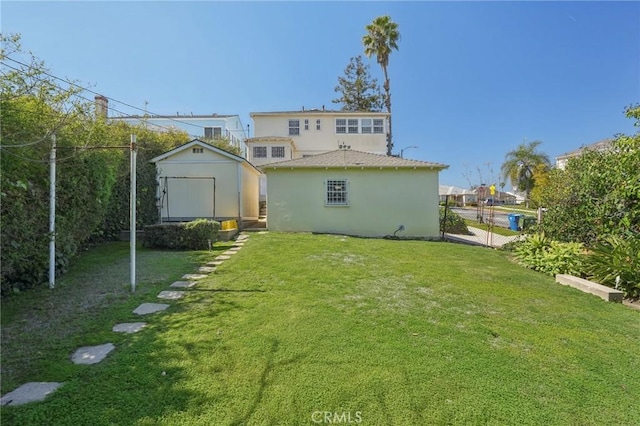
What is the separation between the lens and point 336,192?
13.0m

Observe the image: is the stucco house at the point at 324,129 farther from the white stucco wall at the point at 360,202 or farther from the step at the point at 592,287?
the step at the point at 592,287

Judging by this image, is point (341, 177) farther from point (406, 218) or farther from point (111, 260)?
point (111, 260)

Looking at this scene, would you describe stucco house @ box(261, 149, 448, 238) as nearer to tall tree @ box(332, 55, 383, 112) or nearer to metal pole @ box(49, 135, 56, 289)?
metal pole @ box(49, 135, 56, 289)

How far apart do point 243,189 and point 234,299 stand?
10128 mm

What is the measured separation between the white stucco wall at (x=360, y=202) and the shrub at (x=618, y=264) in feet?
20.8

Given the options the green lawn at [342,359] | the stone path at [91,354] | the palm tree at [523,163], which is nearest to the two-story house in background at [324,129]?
the green lawn at [342,359]

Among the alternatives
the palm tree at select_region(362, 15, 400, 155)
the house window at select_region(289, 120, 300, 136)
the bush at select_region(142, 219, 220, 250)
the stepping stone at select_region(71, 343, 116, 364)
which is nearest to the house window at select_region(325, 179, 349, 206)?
the bush at select_region(142, 219, 220, 250)

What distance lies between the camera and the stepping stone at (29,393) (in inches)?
87.1

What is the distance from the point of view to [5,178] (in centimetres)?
376

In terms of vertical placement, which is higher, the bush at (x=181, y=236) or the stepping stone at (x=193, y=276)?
A: the bush at (x=181, y=236)

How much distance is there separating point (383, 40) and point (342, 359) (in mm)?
29948

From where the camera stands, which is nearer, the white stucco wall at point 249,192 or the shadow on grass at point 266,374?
the shadow on grass at point 266,374

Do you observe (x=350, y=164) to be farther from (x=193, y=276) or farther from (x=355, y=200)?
(x=193, y=276)

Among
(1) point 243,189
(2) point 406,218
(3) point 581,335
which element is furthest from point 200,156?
(3) point 581,335
